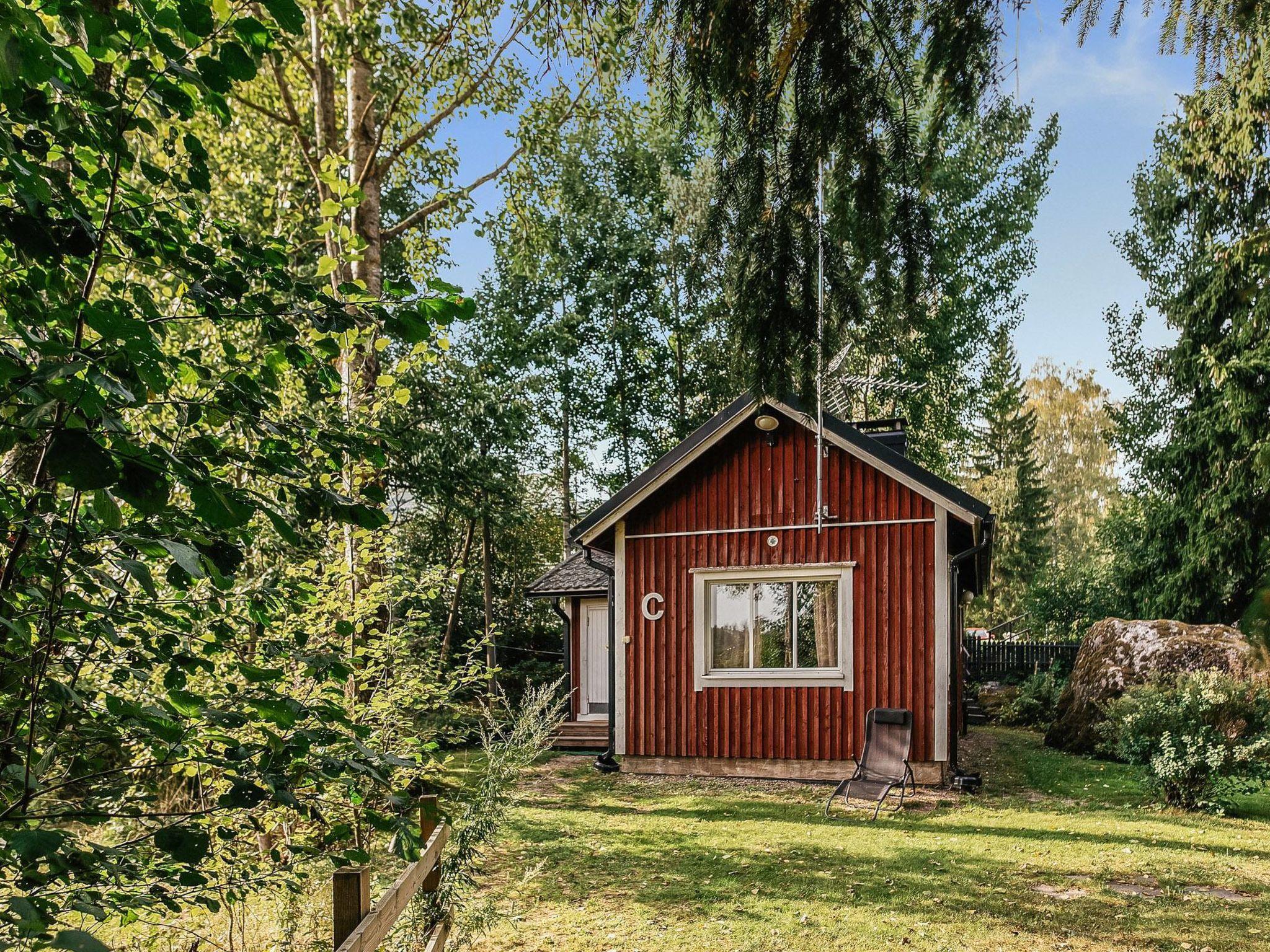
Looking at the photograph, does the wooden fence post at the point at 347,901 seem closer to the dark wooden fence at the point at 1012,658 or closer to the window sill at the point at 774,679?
the window sill at the point at 774,679

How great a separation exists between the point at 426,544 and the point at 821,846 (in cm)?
1580

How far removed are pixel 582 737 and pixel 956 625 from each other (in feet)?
21.0

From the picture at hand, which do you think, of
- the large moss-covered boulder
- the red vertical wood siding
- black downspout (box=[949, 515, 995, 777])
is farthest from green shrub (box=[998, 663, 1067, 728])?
the red vertical wood siding

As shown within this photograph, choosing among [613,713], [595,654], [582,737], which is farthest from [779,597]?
[595,654]

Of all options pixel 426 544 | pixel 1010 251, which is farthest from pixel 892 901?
pixel 1010 251

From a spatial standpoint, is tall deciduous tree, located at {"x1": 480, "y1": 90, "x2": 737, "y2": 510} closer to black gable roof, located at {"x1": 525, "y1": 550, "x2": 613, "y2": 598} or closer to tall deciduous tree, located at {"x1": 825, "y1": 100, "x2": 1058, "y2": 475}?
tall deciduous tree, located at {"x1": 825, "y1": 100, "x2": 1058, "y2": 475}

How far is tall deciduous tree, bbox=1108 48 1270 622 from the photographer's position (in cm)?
1753

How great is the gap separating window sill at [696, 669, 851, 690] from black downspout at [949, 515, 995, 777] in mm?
1334

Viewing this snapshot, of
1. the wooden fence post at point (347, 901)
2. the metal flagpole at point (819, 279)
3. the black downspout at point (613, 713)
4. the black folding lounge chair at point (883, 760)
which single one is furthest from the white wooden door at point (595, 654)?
the wooden fence post at point (347, 901)

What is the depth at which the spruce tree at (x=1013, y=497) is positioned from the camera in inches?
1422

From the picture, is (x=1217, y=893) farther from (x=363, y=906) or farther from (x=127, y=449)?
(x=127, y=449)

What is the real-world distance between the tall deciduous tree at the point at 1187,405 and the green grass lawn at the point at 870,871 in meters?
10.5

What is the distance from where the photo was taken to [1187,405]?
65.1ft

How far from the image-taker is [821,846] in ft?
24.5
